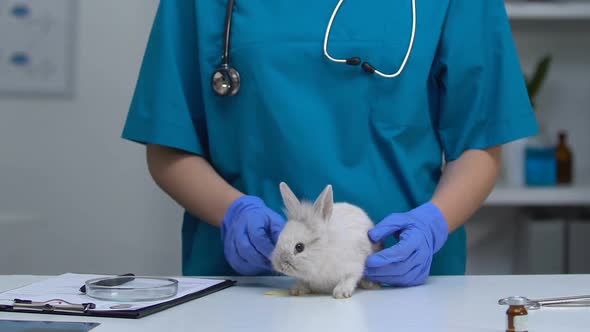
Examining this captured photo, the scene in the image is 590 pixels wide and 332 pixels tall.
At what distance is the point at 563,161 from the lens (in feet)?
7.06

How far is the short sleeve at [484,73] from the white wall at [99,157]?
102cm

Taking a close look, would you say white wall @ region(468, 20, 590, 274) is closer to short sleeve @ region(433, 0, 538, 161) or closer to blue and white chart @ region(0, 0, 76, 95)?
short sleeve @ region(433, 0, 538, 161)

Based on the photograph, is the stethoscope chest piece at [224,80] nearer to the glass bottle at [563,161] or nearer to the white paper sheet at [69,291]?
the white paper sheet at [69,291]

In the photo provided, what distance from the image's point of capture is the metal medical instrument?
895mm

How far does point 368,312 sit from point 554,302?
201 millimetres

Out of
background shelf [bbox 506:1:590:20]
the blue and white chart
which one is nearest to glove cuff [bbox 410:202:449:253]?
background shelf [bbox 506:1:590:20]

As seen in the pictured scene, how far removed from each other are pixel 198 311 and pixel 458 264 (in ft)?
1.73

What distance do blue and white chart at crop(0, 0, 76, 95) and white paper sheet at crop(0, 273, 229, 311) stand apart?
1.23m

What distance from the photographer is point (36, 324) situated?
2.74 feet

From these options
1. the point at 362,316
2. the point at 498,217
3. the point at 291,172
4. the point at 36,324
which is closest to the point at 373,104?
the point at 291,172

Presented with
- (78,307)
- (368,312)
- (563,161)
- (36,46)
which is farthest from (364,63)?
(36,46)

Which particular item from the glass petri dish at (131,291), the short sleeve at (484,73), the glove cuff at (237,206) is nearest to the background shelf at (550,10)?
the short sleeve at (484,73)

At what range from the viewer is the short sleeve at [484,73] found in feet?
4.04

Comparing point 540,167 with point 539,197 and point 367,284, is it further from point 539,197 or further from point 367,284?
point 367,284
